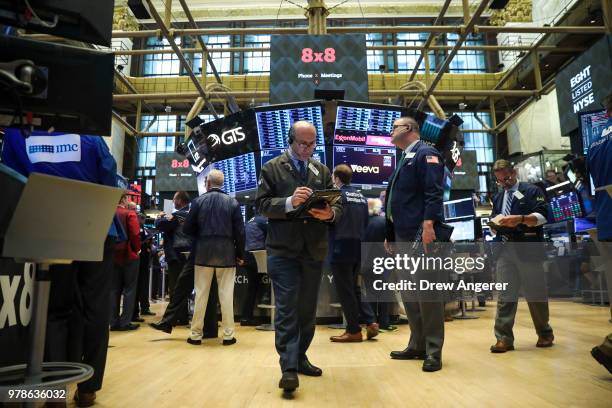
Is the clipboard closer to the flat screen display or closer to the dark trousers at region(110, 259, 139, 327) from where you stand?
the dark trousers at region(110, 259, 139, 327)

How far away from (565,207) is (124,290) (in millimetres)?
7878

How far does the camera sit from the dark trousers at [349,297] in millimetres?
4293

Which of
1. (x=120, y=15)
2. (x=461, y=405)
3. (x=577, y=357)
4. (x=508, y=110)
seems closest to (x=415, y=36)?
(x=508, y=110)

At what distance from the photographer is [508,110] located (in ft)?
57.8

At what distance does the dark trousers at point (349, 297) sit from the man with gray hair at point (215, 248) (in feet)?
3.26

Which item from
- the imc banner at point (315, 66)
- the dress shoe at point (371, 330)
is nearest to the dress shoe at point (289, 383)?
the dress shoe at point (371, 330)

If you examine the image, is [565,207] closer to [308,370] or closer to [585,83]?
[585,83]

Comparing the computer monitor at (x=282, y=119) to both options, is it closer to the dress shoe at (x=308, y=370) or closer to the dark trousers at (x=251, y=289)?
the dark trousers at (x=251, y=289)

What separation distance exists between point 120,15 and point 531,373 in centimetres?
1469

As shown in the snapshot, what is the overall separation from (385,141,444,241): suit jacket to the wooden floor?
0.99m

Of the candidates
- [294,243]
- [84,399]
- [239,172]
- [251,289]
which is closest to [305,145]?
[294,243]

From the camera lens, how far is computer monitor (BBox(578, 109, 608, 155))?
6676 mm

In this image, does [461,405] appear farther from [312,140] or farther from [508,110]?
[508,110]

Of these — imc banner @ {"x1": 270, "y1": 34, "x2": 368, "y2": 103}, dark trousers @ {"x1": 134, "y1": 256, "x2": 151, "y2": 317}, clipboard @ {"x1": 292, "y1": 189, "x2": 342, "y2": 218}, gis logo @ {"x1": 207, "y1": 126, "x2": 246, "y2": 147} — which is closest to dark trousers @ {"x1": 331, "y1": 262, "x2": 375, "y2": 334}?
clipboard @ {"x1": 292, "y1": 189, "x2": 342, "y2": 218}
